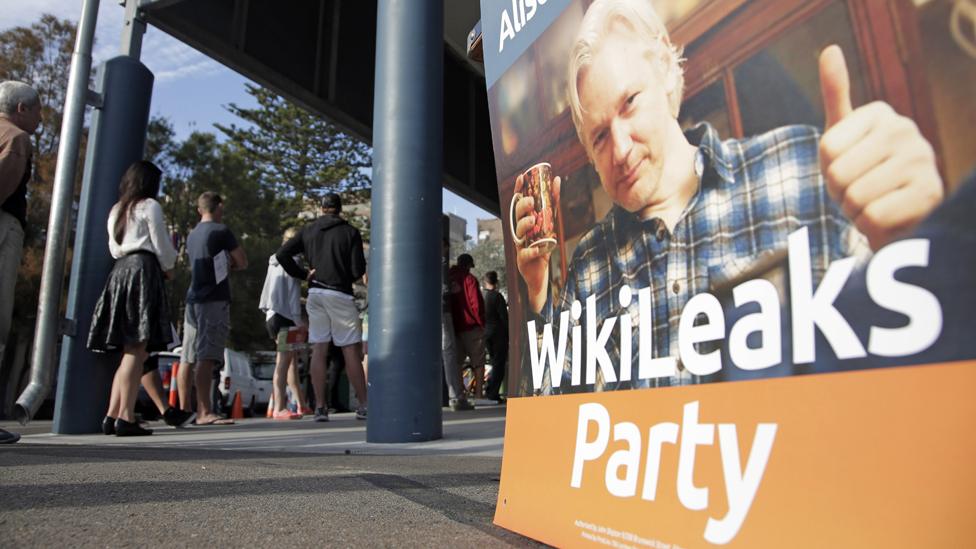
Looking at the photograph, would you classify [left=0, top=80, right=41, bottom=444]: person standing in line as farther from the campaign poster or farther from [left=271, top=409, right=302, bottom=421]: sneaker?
[left=271, top=409, right=302, bottom=421]: sneaker

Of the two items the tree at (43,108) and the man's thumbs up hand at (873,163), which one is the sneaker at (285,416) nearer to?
the man's thumbs up hand at (873,163)

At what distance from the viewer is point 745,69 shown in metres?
1.20

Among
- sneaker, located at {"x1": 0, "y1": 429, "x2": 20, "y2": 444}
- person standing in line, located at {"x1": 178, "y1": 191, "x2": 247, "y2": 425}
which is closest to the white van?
person standing in line, located at {"x1": 178, "y1": 191, "x2": 247, "y2": 425}

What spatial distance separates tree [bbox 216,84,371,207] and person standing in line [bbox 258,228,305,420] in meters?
19.5

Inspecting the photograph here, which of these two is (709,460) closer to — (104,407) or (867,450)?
(867,450)

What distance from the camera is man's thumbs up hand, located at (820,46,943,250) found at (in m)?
0.92

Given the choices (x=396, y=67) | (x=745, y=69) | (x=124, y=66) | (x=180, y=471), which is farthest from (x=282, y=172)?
(x=745, y=69)

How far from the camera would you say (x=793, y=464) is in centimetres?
107

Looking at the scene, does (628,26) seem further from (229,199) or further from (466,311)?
(229,199)

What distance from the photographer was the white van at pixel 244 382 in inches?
681

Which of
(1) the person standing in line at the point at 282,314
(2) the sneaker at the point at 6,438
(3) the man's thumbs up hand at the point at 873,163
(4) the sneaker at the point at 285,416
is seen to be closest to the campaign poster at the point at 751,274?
(3) the man's thumbs up hand at the point at 873,163

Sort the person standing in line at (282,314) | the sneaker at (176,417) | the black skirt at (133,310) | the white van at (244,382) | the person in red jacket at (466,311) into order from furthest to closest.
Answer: the white van at (244,382) < the person in red jacket at (466,311) < the person standing in line at (282,314) < the sneaker at (176,417) < the black skirt at (133,310)

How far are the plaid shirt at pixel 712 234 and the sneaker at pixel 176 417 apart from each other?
5.49 m

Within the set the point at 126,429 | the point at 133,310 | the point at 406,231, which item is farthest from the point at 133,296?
the point at 406,231
